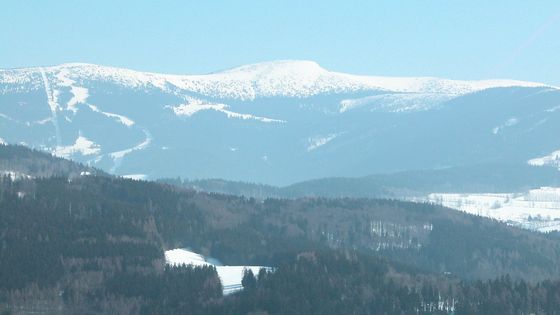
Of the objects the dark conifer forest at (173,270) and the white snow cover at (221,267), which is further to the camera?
the white snow cover at (221,267)

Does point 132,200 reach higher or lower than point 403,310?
higher

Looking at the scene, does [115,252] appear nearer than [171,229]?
Yes

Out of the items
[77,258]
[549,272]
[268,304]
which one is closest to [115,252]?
[77,258]

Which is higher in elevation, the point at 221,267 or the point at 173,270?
the point at 221,267

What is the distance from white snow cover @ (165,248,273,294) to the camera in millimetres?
→ 139150

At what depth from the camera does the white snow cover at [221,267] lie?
457 ft

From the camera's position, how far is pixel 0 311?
120812 millimetres

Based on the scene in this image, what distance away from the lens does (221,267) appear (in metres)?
154

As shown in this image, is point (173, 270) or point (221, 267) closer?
point (173, 270)

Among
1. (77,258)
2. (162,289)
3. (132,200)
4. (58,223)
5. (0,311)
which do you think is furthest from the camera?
(132,200)

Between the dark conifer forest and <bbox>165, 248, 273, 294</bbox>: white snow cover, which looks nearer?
the dark conifer forest

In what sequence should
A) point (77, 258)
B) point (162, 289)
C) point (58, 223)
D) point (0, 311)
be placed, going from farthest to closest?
point (58, 223) → point (77, 258) → point (162, 289) → point (0, 311)

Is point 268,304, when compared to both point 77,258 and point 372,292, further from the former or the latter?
point 77,258

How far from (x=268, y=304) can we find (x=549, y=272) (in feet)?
235
